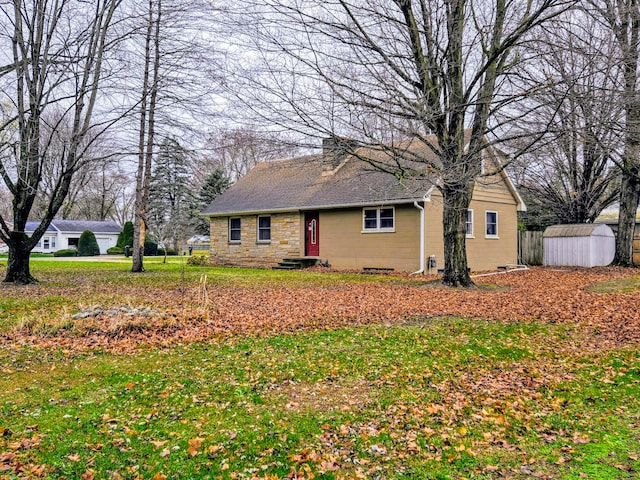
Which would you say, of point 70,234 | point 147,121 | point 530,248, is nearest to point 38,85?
point 147,121

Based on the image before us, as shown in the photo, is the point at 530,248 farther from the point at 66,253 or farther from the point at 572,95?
the point at 66,253

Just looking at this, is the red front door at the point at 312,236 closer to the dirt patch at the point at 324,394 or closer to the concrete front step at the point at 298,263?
the concrete front step at the point at 298,263

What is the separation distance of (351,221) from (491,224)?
5.86m

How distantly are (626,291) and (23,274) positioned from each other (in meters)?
14.6

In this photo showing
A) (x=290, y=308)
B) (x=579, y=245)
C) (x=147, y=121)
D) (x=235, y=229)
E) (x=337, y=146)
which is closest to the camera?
(x=290, y=308)

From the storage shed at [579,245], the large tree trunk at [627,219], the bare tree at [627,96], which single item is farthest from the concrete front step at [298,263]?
the large tree trunk at [627,219]

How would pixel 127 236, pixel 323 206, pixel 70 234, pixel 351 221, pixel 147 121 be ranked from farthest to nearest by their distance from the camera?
pixel 70 234, pixel 127 236, pixel 323 206, pixel 351 221, pixel 147 121

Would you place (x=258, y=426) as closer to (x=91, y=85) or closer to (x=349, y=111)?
(x=349, y=111)

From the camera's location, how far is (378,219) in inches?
680

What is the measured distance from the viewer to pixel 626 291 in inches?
415

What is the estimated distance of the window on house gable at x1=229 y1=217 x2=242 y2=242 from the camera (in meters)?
22.2

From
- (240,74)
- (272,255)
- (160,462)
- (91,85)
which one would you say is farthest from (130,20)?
(160,462)

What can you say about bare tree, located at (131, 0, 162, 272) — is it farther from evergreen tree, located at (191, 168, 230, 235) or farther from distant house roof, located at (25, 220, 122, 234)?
distant house roof, located at (25, 220, 122, 234)

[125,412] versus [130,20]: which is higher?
[130,20]
